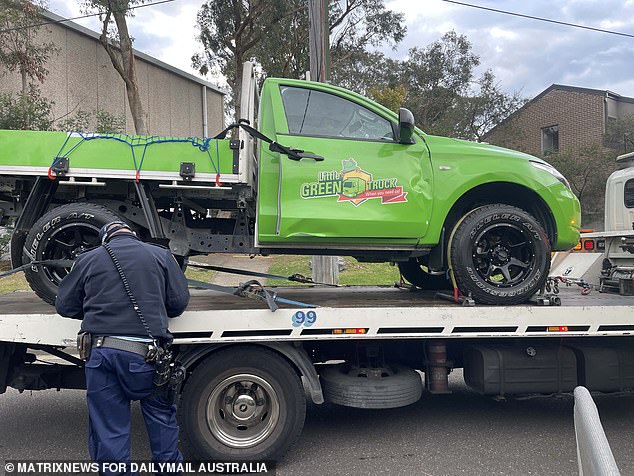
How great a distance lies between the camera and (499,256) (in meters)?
4.51

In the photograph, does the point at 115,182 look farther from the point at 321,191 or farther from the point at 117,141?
the point at 321,191

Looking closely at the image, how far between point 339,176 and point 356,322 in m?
1.15

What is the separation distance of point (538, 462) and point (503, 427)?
27.7 inches

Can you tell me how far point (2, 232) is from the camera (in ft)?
43.1

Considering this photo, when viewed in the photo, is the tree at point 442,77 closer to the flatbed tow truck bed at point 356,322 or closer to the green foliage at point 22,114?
the green foliage at point 22,114

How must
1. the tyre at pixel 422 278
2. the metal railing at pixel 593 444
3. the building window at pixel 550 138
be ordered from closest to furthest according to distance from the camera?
the metal railing at pixel 593 444 → the tyre at pixel 422 278 → the building window at pixel 550 138

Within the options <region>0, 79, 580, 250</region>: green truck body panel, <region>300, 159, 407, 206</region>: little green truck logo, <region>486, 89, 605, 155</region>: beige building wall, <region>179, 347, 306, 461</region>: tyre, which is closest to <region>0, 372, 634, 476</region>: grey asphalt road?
<region>179, 347, 306, 461</region>: tyre

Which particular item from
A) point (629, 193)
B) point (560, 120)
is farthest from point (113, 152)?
point (560, 120)

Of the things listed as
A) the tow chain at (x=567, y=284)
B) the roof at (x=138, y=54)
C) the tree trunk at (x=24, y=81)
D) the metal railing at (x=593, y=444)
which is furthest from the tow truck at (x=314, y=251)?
the roof at (x=138, y=54)

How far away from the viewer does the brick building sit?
77.1 feet

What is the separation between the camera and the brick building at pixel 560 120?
2350 centimetres

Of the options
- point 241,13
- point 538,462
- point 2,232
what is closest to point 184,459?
point 538,462

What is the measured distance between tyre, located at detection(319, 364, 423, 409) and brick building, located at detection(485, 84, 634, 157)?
21.0m

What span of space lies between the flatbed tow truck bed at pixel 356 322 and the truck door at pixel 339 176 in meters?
0.59
